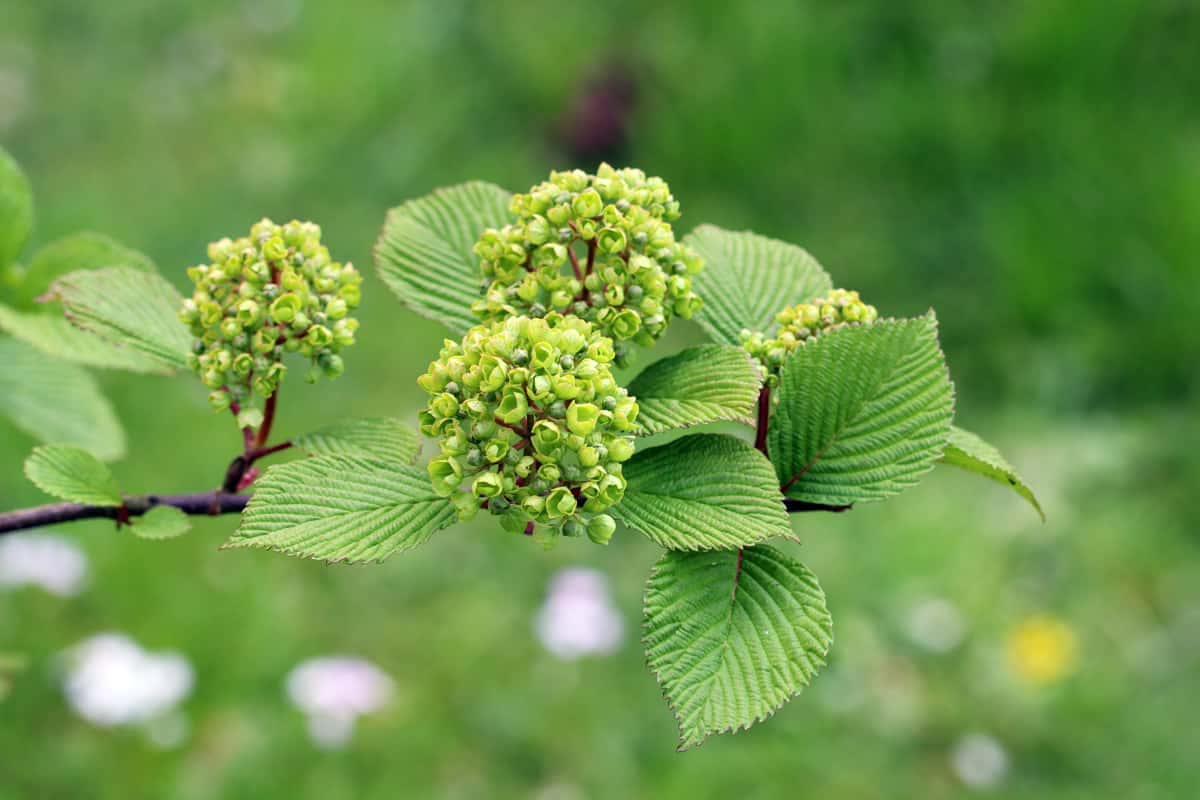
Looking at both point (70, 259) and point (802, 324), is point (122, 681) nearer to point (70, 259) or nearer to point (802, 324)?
point (70, 259)

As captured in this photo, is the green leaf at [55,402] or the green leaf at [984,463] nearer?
the green leaf at [984,463]

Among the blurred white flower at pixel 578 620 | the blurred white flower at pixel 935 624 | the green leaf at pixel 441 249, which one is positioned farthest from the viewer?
the blurred white flower at pixel 935 624

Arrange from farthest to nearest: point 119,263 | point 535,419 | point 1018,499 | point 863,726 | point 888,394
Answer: point 1018,499, point 863,726, point 119,263, point 888,394, point 535,419

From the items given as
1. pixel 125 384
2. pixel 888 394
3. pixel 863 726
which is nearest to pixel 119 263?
pixel 888 394

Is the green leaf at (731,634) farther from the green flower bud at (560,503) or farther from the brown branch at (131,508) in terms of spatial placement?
the brown branch at (131,508)

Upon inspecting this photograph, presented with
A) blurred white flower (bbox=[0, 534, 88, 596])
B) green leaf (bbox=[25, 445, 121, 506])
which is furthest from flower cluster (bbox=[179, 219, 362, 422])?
blurred white flower (bbox=[0, 534, 88, 596])

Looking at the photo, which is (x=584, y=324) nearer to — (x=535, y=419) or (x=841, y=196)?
(x=535, y=419)

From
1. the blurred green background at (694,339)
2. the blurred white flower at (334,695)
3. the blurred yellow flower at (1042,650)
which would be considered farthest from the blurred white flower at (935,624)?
the blurred white flower at (334,695)

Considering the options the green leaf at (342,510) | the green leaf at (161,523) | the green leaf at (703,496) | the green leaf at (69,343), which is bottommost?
the green leaf at (161,523)
